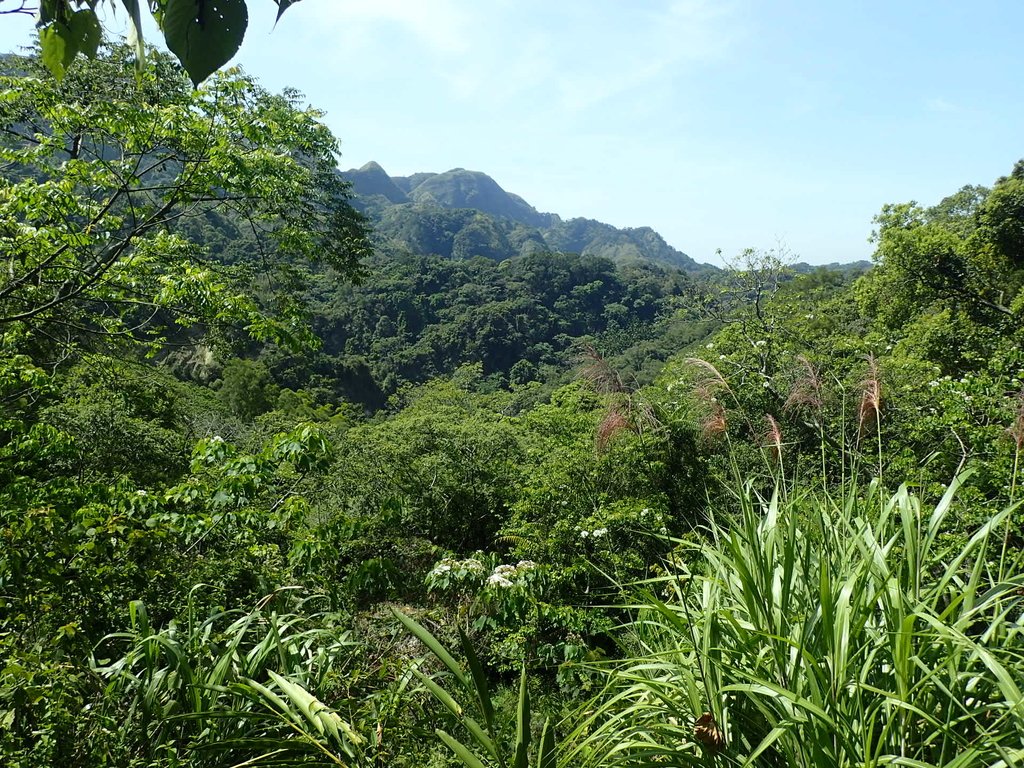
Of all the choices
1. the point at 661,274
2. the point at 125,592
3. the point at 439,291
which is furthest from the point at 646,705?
the point at 661,274

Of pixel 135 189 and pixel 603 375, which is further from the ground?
pixel 135 189

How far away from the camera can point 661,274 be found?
80125 millimetres

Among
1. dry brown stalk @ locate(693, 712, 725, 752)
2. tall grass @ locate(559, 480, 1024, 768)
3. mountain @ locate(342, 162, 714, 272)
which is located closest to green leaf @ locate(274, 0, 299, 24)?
tall grass @ locate(559, 480, 1024, 768)

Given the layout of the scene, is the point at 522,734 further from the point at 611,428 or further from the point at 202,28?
the point at 611,428

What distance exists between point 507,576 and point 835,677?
86.7 inches

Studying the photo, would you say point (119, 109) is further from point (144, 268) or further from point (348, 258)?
point (348, 258)

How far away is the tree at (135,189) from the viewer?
398cm

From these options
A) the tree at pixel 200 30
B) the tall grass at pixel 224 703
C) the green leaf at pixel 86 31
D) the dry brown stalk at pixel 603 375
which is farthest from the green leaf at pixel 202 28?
the dry brown stalk at pixel 603 375

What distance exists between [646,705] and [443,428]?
8786 mm

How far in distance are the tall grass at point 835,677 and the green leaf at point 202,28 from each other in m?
1.34

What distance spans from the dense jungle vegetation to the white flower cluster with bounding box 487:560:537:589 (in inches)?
1.1

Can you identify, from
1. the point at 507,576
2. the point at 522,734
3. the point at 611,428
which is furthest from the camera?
the point at 611,428

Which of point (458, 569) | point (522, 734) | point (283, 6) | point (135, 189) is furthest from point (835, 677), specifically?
point (135, 189)

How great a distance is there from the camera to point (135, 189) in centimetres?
453
